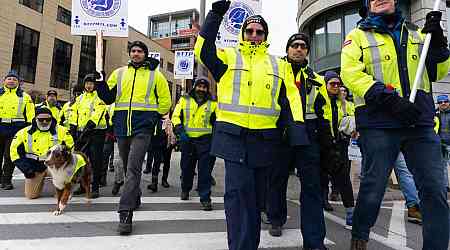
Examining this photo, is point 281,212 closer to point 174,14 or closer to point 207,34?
point 207,34

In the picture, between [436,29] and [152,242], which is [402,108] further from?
[152,242]

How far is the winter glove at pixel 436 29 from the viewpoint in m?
2.70

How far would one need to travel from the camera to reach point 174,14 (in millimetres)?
80000

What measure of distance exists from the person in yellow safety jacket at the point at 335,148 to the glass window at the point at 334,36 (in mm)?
12369

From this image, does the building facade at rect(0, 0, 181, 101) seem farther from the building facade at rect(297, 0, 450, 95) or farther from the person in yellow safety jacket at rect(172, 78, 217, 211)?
the person in yellow safety jacket at rect(172, 78, 217, 211)

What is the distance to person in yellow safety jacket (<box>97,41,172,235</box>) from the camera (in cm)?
394

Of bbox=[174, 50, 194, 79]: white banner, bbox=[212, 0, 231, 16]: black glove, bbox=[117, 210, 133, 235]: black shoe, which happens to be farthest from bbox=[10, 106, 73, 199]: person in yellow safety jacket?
bbox=[174, 50, 194, 79]: white banner

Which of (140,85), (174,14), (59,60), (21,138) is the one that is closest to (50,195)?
(21,138)

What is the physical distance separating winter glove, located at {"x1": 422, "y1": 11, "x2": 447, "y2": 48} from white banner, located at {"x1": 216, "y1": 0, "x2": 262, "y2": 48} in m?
4.79

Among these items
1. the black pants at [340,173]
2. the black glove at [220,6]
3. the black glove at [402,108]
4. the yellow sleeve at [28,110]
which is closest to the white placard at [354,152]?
the black pants at [340,173]

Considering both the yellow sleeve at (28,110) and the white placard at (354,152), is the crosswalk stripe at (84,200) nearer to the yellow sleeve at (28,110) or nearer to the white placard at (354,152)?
the yellow sleeve at (28,110)

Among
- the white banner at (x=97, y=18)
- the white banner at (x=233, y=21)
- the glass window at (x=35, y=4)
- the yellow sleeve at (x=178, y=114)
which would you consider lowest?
the yellow sleeve at (x=178, y=114)

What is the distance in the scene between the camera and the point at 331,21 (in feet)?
54.5

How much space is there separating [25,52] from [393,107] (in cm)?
3154
